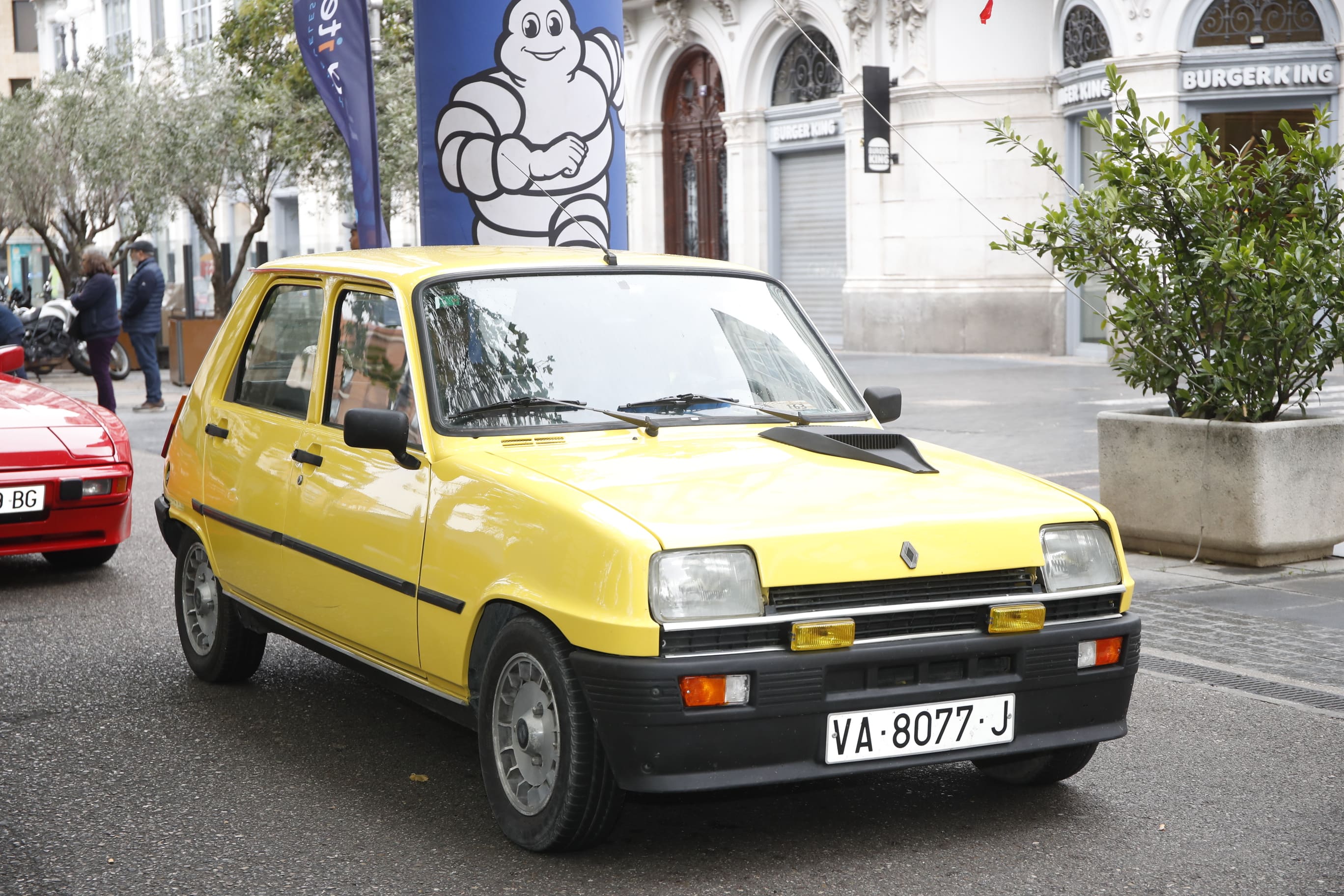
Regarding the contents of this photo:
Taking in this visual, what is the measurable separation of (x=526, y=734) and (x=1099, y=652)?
57.6 inches

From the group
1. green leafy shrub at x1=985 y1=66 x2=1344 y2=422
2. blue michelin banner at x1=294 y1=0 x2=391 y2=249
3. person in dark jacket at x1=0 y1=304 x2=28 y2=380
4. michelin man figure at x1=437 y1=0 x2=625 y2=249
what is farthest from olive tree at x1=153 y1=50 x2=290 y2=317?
green leafy shrub at x1=985 y1=66 x2=1344 y2=422

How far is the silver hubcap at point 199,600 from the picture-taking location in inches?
235

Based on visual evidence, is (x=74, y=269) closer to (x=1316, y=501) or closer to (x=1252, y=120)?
(x=1252, y=120)

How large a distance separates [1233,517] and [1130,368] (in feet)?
3.21

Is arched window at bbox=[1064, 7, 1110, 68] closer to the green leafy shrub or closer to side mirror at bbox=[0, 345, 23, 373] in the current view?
A: the green leafy shrub

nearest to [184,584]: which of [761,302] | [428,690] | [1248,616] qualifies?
[428,690]

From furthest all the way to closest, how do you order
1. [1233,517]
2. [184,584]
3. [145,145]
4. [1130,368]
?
[145,145]
[1130,368]
[1233,517]
[184,584]

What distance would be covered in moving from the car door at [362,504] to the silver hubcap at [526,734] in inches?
17.7

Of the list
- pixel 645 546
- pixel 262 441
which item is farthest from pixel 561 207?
pixel 645 546

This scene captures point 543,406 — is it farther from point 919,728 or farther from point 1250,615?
point 1250,615

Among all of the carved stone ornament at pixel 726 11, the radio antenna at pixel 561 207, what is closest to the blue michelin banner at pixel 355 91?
the radio antenna at pixel 561 207

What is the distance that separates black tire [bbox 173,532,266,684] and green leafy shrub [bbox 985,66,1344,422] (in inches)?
168

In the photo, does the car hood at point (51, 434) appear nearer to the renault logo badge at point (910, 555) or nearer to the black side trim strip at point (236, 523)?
the black side trim strip at point (236, 523)

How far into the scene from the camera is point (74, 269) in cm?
2995
